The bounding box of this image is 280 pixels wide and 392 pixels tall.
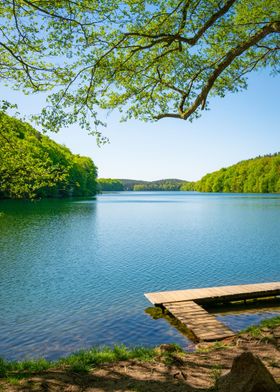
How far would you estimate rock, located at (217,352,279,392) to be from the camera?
208 inches

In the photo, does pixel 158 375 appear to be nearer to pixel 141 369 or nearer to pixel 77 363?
→ pixel 141 369

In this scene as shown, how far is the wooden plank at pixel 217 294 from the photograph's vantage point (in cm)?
1797

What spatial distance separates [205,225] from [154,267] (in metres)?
27.1

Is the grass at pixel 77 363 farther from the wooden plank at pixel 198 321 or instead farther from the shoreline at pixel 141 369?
the wooden plank at pixel 198 321

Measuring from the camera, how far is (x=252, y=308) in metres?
18.0

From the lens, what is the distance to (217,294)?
60.5 feet

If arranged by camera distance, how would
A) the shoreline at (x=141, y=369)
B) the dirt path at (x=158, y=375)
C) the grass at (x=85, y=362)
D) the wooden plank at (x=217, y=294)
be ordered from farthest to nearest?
the wooden plank at (x=217, y=294) < the grass at (x=85, y=362) < the shoreline at (x=141, y=369) < the dirt path at (x=158, y=375)

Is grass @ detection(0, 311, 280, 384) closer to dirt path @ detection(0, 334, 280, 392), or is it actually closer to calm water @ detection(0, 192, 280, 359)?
dirt path @ detection(0, 334, 280, 392)

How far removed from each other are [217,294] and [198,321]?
146 inches

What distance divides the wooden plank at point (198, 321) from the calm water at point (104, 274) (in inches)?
24.9

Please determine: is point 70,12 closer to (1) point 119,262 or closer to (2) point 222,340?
(2) point 222,340

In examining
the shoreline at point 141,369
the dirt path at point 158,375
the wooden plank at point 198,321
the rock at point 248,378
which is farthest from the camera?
the wooden plank at point 198,321

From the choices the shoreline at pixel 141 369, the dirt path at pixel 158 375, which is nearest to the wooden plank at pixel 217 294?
the shoreline at pixel 141 369

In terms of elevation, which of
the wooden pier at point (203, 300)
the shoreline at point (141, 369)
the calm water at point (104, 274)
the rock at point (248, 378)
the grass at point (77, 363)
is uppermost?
the rock at point (248, 378)
